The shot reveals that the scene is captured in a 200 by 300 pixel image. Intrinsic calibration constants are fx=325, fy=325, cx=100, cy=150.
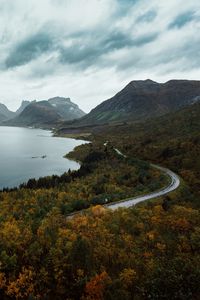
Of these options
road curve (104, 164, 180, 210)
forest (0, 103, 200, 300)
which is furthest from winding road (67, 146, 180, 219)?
forest (0, 103, 200, 300)

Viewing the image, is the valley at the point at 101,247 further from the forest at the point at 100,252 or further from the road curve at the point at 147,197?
the road curve at the point at 147,197

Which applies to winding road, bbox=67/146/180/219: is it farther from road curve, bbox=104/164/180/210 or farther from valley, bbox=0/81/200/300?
valley, bbox=0/81/200/300

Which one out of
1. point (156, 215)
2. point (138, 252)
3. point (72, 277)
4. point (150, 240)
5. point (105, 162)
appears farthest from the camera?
point (105, 162)

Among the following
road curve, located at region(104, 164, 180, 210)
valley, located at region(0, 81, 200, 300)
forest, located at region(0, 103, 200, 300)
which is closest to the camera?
forest, located at region(0, 103, 200, 300)

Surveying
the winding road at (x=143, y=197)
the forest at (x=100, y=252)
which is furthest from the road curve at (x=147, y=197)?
the forest at (x=100, y=252)

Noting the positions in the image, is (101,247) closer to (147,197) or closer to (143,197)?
(147,197)

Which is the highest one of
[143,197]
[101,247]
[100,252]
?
[101,247]

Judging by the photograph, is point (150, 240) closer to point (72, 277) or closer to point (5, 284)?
point (72, 277)

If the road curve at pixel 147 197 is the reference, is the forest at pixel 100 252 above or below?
above

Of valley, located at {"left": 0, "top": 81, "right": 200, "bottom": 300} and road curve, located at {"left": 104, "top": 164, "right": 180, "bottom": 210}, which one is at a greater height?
valley, located at {"left": 0, "top": 81, "right": 200, "bottom": 300}

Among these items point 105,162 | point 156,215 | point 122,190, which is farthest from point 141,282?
point 105,162

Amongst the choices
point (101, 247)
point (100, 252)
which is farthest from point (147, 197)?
point (100, 252)
